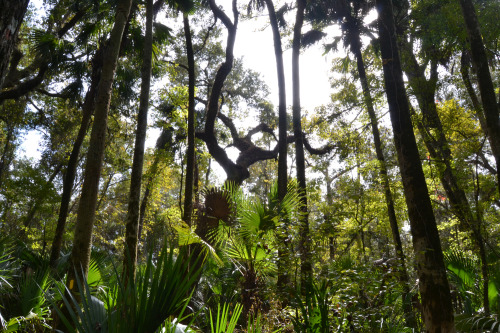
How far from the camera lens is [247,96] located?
63.9ft

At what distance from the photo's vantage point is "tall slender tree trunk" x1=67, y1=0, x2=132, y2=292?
405cm

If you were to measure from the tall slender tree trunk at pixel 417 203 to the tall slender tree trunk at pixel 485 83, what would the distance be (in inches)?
54.0

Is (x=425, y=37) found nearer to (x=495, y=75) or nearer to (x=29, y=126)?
(x=495, y=75)

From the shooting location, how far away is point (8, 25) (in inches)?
66.6

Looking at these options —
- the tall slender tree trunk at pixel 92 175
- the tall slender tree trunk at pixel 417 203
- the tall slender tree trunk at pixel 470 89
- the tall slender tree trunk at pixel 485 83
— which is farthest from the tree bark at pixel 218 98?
the tall slender tree trunk at pixel 485 83

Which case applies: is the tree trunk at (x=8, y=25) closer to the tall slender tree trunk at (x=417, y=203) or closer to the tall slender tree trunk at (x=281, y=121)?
the tall slender tree trunk at (x=417, y=203)

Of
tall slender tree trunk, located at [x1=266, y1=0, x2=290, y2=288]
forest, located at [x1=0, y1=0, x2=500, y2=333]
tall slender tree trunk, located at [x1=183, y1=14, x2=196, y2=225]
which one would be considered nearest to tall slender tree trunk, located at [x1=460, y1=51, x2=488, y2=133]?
forest, located at [x1=0, y1=0, x2=500, y2=333]

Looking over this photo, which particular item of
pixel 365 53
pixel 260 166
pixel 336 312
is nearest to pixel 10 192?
pixel 336 312

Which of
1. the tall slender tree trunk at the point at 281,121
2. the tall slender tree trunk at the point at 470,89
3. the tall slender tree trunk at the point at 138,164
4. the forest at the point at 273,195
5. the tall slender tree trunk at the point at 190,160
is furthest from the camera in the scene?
the tall slender tree trunk at the point at 281,121

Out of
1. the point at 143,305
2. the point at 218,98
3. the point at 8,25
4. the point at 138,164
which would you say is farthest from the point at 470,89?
the point at 8,25

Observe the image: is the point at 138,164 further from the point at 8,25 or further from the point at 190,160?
the point at 8,25

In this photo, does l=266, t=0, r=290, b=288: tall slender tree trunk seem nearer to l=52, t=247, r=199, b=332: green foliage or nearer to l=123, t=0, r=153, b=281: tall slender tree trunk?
l=123, t=0, r=153, b=281: tall slender tree trunk

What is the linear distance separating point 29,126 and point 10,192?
3.36 m

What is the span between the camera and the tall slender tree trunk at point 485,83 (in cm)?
488
